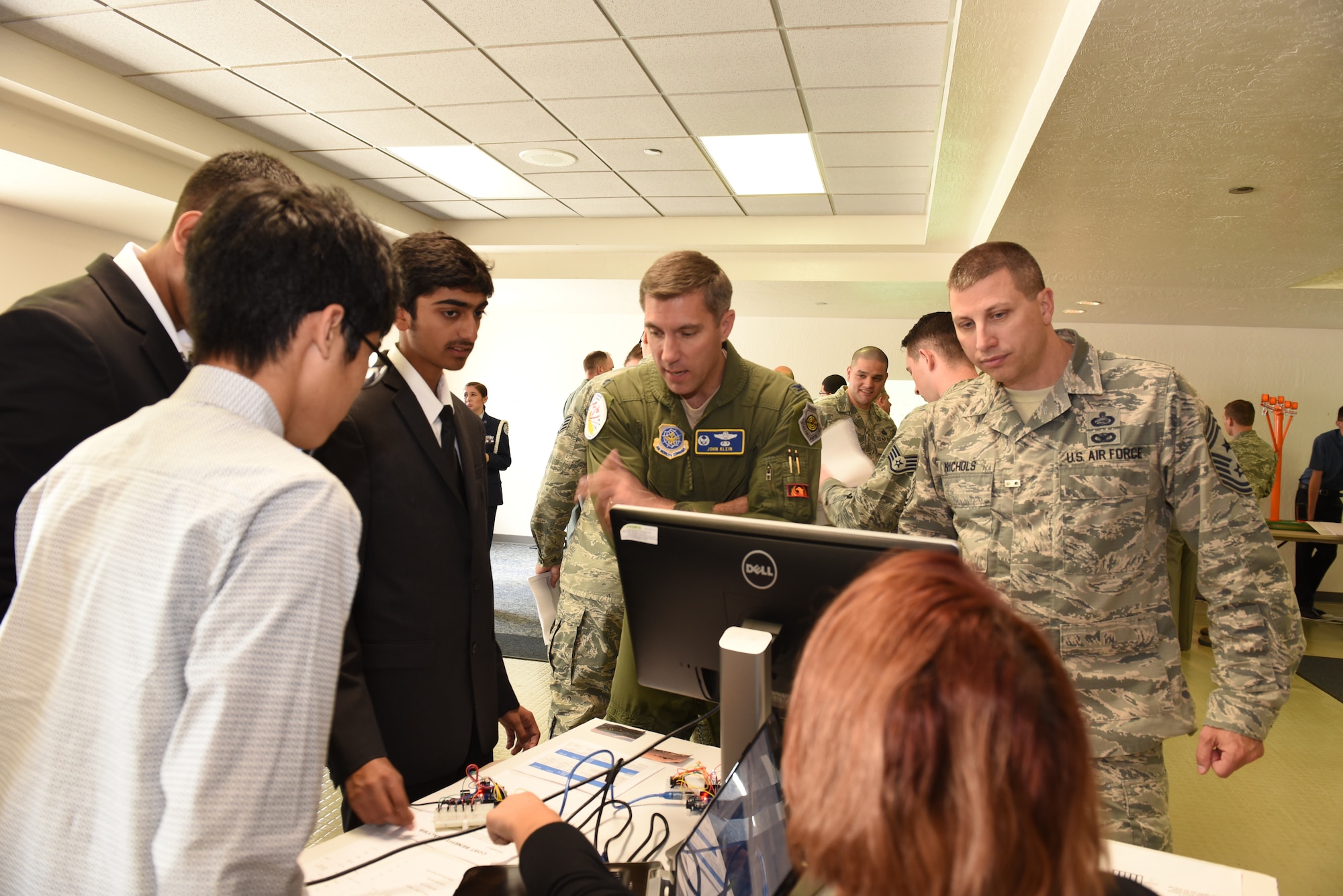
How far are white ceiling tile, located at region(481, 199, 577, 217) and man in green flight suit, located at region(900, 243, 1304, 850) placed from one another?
17.4 feet

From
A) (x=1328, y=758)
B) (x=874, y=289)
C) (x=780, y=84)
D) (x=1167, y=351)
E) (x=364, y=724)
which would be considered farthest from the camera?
(x=1167, y=351)

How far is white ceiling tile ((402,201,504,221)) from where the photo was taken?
6.78 metres

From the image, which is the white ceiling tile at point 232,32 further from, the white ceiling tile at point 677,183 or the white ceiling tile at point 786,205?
the white ceiling tile at point 786,205

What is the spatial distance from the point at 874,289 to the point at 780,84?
11.7 ft

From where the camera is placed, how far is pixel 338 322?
2.75 ft

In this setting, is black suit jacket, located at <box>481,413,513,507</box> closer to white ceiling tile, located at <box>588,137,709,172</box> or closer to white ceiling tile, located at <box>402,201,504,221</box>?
white ceiling tile, located at <box>402,201,504,221</box>

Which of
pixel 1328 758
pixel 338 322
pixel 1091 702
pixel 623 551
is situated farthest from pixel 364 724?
pixel 1328 758

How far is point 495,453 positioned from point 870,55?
15.1ft

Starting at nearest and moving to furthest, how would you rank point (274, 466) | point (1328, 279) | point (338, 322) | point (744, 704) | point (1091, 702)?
point (274, 466) < point (338, 322) < point (744, 704) < point (1091, 702) < point (1328, 279)

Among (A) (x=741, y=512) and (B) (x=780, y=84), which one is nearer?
(A) (x=741, y=512)

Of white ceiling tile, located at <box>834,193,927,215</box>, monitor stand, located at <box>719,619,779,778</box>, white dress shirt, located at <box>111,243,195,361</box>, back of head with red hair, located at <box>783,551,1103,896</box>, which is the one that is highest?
white ceiling tile, located at <box>834,193,927,215</box>

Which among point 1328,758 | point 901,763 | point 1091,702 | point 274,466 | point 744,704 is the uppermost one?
point 274,466

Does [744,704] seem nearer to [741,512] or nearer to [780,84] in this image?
[741,512]

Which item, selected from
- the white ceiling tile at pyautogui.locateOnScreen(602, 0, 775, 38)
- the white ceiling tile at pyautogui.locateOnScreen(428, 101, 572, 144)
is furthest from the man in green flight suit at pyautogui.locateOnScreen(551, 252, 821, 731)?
the white ceiling tile at pyautogui.locateOnScreen(428, 101, 572, 144)
